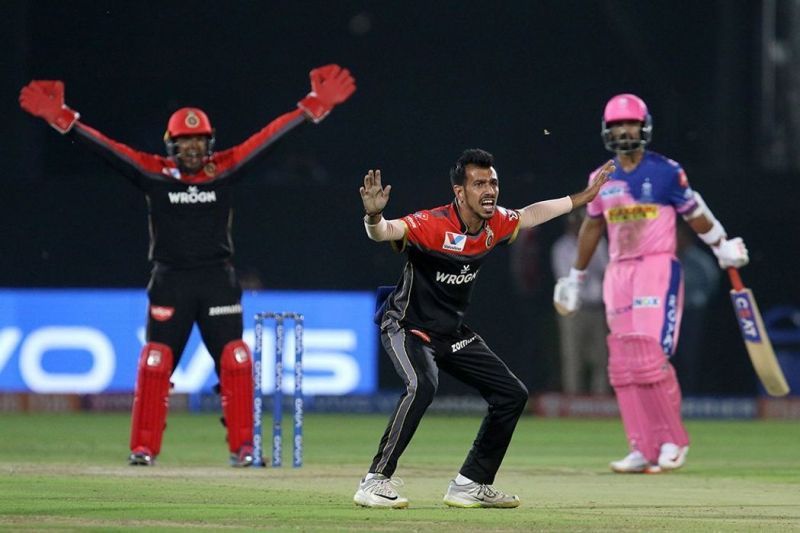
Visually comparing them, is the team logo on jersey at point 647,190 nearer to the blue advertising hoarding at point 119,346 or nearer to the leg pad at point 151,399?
the leg pad at point 151,399

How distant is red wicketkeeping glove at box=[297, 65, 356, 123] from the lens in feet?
38.2

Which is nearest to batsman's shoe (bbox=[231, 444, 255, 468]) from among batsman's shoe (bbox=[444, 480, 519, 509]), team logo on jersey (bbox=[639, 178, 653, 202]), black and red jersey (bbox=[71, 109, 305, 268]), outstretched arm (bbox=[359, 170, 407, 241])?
black and red jersey (bbox=[71, 109, 305, 268])

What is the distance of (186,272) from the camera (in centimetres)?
1128

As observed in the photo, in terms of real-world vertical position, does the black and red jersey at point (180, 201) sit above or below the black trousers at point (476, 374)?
above

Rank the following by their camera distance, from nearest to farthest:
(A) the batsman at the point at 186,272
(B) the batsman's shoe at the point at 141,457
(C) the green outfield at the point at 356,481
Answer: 1. (C) the green outfield at the point at 356,481
2. (B) the batsman's shoe at the point at 141,457
3. (A) the batsman at the point at 186,272

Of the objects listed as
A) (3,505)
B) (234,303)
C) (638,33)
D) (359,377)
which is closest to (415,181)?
(359,377)

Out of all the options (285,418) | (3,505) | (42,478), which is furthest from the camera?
(285,418)

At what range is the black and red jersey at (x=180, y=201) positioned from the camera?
11.3 m

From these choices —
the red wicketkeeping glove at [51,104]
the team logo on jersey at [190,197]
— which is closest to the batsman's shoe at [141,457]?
the team logo on jersey at [190,197]

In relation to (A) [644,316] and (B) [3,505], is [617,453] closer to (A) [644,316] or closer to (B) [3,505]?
(A) [644,316]

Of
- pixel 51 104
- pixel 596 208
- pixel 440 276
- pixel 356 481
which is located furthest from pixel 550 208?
pixel 51 104

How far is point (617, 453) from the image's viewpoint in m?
13.3

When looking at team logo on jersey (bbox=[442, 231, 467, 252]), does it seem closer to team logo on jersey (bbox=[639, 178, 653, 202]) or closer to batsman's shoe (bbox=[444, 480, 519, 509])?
batsman's shoe (bbox=[444, 480, 519, 509])

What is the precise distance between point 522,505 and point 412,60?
1075 cm
